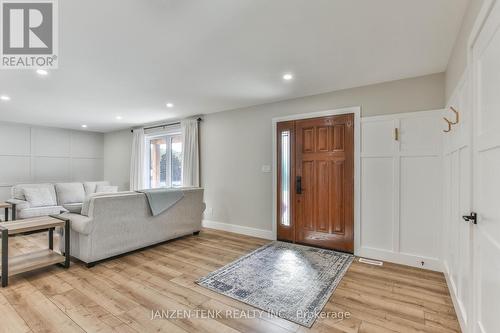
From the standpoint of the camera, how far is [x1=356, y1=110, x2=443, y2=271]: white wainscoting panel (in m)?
2.90

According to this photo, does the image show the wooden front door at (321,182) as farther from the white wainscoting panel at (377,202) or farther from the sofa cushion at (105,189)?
the sofa cushion at (105,189)

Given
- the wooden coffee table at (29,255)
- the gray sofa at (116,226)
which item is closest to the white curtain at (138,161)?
the gray sofa at (116,226)

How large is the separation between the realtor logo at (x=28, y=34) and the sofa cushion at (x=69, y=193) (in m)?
3.75

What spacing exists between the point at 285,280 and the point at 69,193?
18.4 feet

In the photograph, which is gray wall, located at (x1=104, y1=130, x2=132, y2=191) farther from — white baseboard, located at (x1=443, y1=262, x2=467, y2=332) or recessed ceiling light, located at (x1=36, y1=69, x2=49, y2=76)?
white baseboard, located at (x1=443, y1=262, x2=467, y2=332)

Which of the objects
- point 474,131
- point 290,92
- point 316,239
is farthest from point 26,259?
point 474,131

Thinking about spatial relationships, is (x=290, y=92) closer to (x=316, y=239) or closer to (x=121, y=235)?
(x=316, y=239)

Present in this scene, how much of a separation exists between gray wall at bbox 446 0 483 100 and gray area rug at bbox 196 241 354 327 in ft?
7.56

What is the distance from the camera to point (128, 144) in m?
6.76

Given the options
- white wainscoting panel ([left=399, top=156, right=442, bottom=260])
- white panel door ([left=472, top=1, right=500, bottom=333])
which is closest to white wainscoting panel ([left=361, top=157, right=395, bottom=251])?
white wainscoting panel ([left=399, top=156, right=442, bottom=260])

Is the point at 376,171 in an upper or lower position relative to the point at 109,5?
lower

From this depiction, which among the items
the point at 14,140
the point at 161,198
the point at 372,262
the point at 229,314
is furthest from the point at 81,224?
the point at 14,140

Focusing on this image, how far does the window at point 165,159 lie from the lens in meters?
5.86

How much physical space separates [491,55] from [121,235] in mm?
3911
